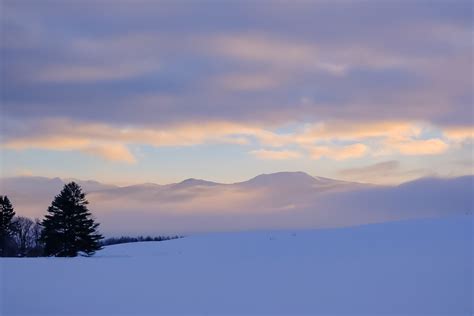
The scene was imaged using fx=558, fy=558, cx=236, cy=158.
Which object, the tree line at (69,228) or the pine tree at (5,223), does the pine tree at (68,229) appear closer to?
the tree line at (69,228)

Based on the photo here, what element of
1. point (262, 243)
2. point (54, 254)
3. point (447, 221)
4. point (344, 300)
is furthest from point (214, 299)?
point (54, 254)

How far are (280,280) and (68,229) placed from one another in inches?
695

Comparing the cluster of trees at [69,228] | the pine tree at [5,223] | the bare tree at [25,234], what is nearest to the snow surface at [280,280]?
the cluster of trees at [69,228]

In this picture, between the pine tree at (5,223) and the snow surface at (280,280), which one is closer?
the snow surface at (280,280)

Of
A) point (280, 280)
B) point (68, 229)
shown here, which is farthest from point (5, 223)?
point (280, 280)

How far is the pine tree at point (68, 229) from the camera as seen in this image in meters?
29.5

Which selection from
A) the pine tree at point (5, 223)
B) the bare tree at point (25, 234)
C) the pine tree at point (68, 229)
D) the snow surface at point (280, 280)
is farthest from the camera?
the bare tree at point (25, 234)

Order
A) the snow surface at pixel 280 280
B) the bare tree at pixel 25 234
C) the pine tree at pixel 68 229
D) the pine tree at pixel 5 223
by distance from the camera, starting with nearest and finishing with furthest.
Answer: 1. the snow surface at pixel 280 280
2. the pine tree at pixel 68 229
3. the pine tree at pixel 5 223
4. the bare tree at pixel 25 234

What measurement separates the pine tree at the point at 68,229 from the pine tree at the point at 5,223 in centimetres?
1119

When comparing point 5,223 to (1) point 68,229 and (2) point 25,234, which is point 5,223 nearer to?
(1) point 68,229

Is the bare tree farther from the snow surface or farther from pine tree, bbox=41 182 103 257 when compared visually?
the snow surface

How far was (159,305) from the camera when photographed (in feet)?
45.2

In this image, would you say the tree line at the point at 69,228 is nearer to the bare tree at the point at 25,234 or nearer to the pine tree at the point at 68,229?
the pine tree at the point at 68,229

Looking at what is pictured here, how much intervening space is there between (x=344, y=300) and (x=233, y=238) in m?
13.2
